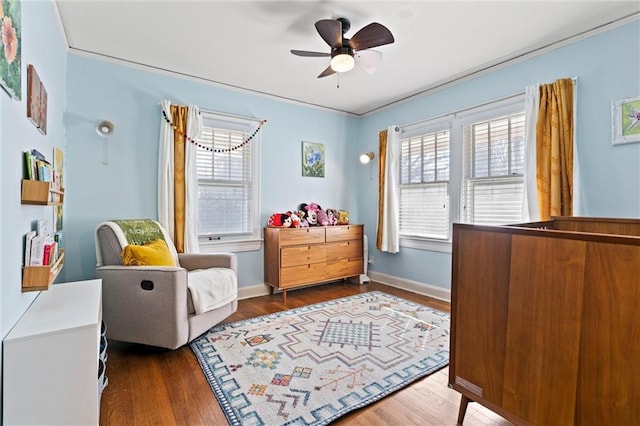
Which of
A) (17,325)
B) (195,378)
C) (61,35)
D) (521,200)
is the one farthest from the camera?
(521,200)

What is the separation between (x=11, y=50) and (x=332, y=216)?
3.23 metres

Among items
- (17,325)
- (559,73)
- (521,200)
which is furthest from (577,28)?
(17,325)

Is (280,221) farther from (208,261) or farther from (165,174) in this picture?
(165,174)

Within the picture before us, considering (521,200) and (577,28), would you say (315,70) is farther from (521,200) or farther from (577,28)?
(521,200)

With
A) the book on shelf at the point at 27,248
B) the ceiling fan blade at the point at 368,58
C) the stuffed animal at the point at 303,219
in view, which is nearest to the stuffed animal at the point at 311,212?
the stuffed animal at the point at 303,219

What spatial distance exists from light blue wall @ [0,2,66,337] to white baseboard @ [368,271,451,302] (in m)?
3.52

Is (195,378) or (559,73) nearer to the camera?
(195,378)

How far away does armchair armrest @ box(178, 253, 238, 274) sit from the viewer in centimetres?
281

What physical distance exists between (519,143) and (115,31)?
12.0 feet

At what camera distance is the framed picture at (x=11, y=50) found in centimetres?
114

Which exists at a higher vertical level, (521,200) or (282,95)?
(282,95)

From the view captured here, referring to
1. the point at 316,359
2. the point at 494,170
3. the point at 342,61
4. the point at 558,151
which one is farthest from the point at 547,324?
the point at 494,170

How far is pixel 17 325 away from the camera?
1.29 meters

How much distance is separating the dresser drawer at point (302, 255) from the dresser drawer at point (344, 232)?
0.19m
